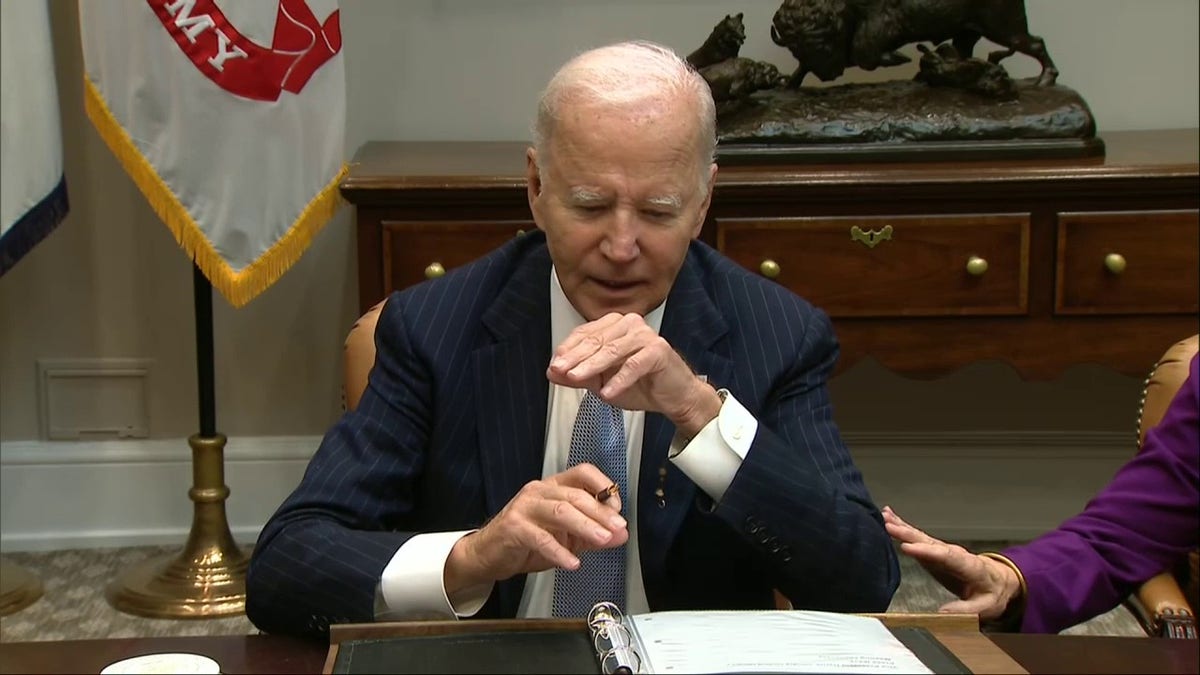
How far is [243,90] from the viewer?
9.84 feet

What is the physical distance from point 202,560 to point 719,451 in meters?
2.23

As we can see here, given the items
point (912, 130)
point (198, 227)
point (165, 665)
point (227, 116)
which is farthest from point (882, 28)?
point (165, 665)

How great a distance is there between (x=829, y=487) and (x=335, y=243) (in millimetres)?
2353

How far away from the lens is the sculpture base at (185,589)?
327 centimetres

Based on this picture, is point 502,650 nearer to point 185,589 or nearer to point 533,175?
point 533,175

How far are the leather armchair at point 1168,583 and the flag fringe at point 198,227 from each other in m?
1.82

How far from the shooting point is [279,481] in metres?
3.80

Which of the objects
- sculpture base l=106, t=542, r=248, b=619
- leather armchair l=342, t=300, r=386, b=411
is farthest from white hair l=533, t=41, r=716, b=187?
sculpture base l=106, t=542, r=248, b=619

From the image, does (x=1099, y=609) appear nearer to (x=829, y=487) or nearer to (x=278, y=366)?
(x=829, y=487)

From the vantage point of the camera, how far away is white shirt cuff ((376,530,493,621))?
146 centimetres

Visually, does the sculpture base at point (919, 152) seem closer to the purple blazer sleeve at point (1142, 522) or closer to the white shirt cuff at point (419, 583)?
the purple blazer sleeve at point (1142, 522)

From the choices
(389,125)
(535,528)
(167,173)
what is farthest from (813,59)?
(535,528)

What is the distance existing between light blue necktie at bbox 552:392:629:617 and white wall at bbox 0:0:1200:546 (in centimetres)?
204

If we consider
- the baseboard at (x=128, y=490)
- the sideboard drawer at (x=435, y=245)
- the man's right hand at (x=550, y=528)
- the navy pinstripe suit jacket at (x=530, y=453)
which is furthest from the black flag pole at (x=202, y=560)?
the man's right hand at (x=550, y=528)
